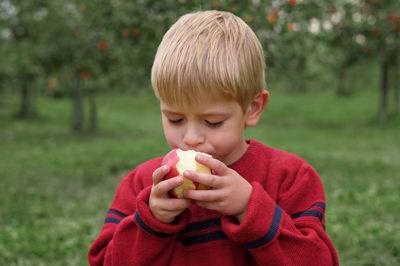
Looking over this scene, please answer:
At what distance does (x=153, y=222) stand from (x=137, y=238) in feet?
0.53

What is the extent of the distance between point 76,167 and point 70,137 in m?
7.64

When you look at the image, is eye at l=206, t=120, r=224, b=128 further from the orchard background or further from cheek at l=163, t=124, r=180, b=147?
the orchard background

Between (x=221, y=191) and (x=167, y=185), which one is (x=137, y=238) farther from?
(x=221, y=191)

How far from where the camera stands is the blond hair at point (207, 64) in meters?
2.07

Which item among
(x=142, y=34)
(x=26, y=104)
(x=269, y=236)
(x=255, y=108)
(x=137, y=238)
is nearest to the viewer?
(x=269, y=236)

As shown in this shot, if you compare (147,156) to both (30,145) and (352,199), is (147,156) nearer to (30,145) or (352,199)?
(30,145)

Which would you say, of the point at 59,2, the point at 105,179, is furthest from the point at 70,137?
the point at 105,179

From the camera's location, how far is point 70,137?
17.0 meters

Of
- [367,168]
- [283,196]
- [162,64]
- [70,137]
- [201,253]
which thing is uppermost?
[162,64]

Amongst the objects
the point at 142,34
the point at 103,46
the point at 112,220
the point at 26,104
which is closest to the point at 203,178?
the point at 112,220

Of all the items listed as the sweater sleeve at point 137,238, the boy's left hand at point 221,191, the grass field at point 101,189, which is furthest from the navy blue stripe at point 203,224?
the grass field at point 101,189

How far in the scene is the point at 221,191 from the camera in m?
1.95

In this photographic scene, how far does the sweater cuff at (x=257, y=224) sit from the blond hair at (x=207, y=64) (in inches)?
Result: 18.8

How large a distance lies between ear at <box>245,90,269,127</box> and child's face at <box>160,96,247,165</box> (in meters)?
0.14
